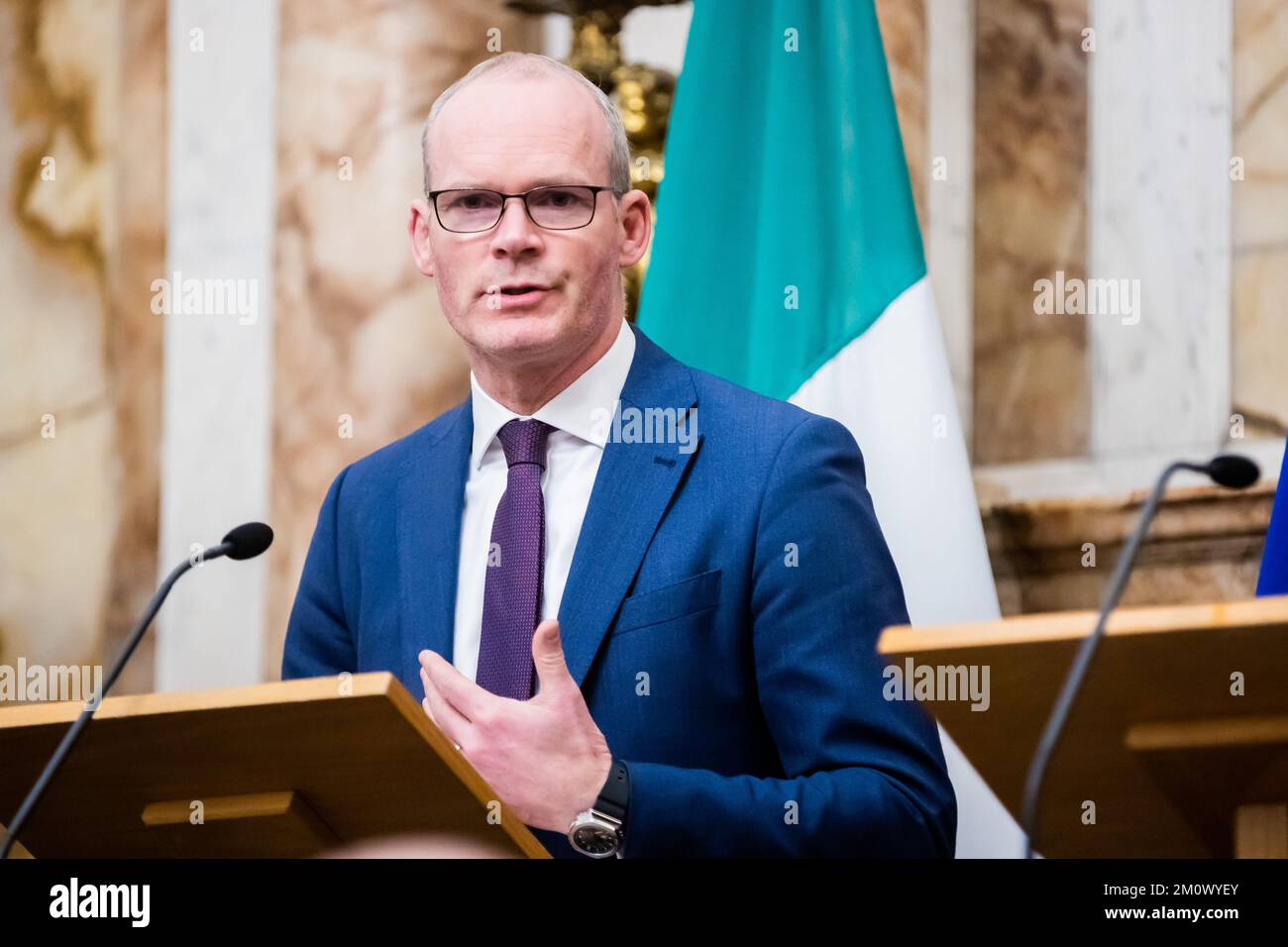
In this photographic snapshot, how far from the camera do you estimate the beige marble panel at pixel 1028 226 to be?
5.13 meters

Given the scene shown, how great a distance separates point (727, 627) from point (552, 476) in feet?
1.37

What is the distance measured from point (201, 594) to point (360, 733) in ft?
9.48

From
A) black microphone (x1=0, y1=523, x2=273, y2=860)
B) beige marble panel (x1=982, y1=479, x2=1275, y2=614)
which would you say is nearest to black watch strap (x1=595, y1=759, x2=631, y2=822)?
black microphone (x1=0, y1=523, x2=273, y2=860)

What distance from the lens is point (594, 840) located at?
2807mm

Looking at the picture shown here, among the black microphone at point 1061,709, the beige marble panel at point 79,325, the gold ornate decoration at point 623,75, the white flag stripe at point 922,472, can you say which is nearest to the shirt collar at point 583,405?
the white flag stripe at point 922,472

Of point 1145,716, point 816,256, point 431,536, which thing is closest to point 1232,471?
point 1145,716

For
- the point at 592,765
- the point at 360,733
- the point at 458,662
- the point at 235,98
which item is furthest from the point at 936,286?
the point at 360,733

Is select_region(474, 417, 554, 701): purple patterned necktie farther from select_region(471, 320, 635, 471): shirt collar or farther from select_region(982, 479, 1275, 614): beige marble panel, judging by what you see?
select_region(982, 479, 1275, 614): beige marble panel

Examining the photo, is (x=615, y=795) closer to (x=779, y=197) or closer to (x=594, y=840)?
(x=594, y=840)

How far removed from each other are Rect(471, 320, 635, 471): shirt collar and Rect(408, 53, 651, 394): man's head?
0.03 metres

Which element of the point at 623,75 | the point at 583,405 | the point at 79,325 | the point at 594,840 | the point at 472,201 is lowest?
the point at 594,840

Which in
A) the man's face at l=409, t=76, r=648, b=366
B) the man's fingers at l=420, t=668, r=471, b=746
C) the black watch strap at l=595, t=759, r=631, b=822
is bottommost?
the black watch strap at l=595, t=759, r=631, b=822

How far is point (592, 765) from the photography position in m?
2.77

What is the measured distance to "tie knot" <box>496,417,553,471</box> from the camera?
340 cm
